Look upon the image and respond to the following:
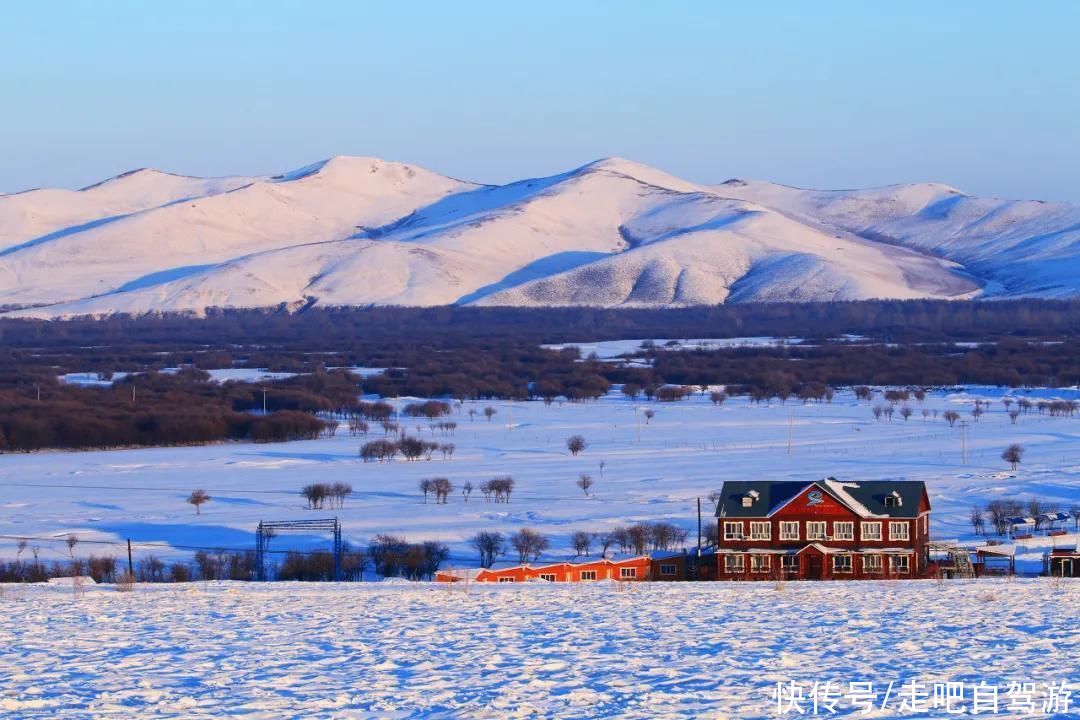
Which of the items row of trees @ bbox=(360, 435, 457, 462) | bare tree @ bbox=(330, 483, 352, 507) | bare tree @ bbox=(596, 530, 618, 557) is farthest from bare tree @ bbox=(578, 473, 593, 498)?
row of trees @ bbox=(360, 435, 457, 462)

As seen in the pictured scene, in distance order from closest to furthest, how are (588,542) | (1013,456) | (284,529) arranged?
(588,542), (284,529), (1013,456)

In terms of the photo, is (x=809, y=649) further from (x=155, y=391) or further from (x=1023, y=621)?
(x=155, y=391)

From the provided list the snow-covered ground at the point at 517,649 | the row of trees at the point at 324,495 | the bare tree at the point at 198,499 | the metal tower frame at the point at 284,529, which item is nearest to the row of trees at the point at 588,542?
the metal tower frame at the point at 284,529

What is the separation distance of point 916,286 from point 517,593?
185574mm

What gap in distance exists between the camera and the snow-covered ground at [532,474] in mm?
26750

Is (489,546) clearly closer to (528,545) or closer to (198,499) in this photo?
(528,545)

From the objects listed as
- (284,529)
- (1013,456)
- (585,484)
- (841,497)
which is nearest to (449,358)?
(1013,456)

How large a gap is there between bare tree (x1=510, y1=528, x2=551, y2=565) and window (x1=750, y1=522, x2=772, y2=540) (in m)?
3.31

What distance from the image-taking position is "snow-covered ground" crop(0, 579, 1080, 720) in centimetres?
706

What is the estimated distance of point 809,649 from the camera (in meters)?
8.39

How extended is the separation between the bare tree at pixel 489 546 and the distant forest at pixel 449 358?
2594cm

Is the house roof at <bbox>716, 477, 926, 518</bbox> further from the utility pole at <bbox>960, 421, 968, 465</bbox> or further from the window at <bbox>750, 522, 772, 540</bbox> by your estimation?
the utility pole at <bbox>960, 421, 968, 465</bbox>

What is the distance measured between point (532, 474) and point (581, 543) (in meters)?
11.5

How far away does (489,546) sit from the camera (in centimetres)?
2367
